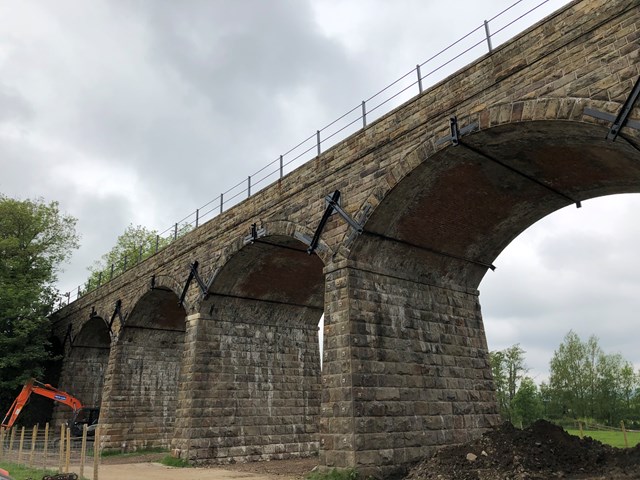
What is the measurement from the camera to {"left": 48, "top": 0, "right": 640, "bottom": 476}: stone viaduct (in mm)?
9102

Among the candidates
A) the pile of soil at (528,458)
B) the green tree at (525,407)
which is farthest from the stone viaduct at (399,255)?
the green tree at (525,407)

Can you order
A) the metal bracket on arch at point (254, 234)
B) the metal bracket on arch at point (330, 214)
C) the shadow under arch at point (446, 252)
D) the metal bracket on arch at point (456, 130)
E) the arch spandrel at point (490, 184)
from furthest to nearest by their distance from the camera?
the metal bracket on arch at point (254, 234), the metal bracket on arch at point (330, 214), the shadow under arch at point (446, 252), the metal bracket on arch at point (456, 130), the arch spandrel at point (490, 184)

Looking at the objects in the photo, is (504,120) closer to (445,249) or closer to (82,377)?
(445,249)

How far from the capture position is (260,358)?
17.7m

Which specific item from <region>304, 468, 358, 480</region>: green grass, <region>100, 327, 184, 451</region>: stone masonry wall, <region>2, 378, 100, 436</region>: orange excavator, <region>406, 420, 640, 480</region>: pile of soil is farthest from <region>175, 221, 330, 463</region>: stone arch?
<region>2, 378, 100, 436</region>: orange excavator

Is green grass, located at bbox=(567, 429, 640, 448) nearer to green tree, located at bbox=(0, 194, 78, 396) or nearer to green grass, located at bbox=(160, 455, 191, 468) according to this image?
green grass, located at bbox=(160, 455, 191, 468)

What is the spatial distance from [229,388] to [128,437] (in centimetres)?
719

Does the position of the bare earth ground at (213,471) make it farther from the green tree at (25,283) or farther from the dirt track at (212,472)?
the green tree at (25,283)

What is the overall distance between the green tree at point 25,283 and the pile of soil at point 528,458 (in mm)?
23510

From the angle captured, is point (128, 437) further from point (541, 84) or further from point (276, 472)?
point (541, 84)

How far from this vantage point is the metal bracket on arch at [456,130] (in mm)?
9961

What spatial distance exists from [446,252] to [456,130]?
404 centimetres

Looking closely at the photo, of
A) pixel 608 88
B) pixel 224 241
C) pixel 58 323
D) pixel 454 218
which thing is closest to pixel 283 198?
pixel 224 241

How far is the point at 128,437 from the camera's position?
20.9 m
